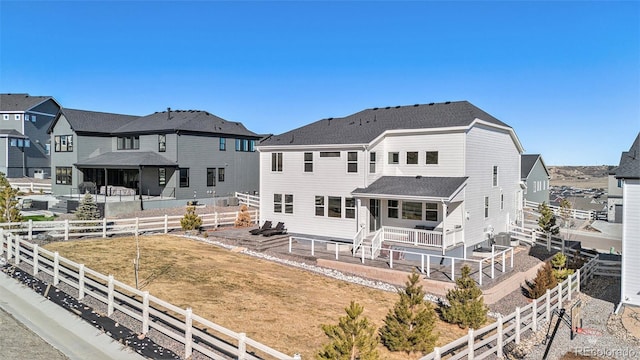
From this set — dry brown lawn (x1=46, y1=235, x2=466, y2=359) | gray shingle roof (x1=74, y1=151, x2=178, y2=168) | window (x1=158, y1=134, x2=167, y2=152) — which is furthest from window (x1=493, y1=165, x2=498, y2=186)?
window (x1=158, y1=134, x2=167, y2=152)

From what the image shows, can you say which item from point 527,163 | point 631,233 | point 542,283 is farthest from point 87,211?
point 527,163

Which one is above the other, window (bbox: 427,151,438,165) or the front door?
window (bbox: 427,151,438,165)

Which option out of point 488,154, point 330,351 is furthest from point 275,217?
point 330,351

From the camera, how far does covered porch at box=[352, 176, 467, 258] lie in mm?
19078

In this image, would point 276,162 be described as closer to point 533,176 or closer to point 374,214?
point 374,214

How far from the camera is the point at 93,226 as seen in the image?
22859 mm

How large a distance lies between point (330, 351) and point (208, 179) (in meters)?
30.3

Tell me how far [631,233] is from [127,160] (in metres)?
33.5

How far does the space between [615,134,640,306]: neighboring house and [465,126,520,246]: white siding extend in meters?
6.88

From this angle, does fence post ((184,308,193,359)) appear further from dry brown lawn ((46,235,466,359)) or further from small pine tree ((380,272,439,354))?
small pine tree ((380,272,439,354))

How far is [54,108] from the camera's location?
2156 inches

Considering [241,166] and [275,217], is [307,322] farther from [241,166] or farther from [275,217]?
[241,166]

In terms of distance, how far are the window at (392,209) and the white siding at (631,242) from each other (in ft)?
33.0

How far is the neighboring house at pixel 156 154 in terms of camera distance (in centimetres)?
3425
